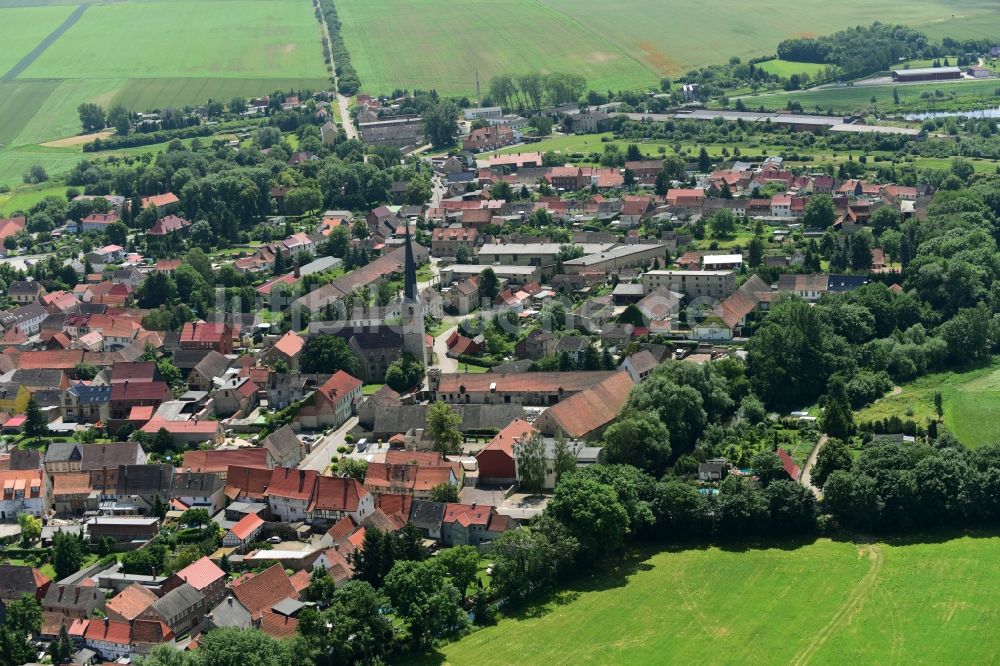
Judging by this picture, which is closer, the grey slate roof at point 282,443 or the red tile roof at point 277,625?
the red tile roof at point 277,625

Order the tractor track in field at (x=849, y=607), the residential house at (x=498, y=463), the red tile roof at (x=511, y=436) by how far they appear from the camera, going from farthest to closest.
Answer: the red tile roof at (x=511, y=436) → the residential house at (x=498, y=463) → the tractor track in field at (x=849, y=607)

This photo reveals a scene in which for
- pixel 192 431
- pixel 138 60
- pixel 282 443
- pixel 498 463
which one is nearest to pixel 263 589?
pixel 498 463

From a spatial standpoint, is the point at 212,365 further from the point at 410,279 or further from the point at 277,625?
the point at 277,625

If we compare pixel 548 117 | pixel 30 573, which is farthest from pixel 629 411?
pixel 548 117

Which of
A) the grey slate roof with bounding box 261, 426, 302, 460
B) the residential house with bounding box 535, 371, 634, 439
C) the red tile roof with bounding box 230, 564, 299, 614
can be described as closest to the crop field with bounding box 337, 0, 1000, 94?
the residential house with bounding box 535, 371, 634, 439

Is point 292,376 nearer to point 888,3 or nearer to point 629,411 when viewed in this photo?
point 629,411

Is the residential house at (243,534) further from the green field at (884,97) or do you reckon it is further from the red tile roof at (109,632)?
the green field at (884,97)

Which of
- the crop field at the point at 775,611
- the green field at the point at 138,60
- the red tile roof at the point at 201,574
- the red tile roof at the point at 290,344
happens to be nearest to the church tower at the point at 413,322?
the red tile roof at the point at 290,344
